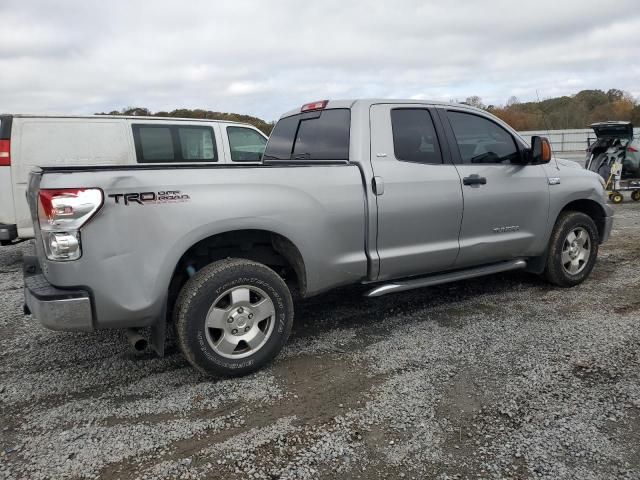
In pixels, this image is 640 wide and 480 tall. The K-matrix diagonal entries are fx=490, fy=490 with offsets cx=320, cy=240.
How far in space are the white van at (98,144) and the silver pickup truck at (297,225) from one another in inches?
119

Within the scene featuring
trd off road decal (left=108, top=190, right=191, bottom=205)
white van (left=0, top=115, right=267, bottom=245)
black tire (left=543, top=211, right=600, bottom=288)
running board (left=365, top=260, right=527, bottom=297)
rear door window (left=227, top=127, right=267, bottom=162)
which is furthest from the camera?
rear door window (left=227, top=127, right=267, bottom=162)

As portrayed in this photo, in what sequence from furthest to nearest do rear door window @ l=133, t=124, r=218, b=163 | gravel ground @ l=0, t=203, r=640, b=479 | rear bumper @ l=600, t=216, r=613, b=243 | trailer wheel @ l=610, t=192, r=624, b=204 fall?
trailer wheel @ l=610, t=192, r=624, b=204 → rear door window @ l=133, t=124, r=218, b=163 → rear bumper @ l=600, t=216, r=613, b=243 → gravel ground @ l=0, t=203, r=640, b=479

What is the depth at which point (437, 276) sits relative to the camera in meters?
4.29

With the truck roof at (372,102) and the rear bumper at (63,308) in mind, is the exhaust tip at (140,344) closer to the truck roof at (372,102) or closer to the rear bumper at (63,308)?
the rear bumper at (63,308)

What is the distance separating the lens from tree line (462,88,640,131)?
40.2m

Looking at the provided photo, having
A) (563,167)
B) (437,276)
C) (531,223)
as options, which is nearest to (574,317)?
(531,223)

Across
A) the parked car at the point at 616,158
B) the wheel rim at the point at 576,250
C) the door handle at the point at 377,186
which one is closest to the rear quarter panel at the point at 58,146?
the door handle at the point at 377,186

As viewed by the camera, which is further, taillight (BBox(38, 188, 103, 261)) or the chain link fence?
the chain link fence

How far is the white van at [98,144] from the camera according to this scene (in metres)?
6.29

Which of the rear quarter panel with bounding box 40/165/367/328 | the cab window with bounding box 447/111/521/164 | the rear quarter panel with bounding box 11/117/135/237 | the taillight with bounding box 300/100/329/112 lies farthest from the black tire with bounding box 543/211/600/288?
the rear quarter panel with bounding box 11/117/135/237

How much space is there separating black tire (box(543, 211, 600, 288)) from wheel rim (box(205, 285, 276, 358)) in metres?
3.16

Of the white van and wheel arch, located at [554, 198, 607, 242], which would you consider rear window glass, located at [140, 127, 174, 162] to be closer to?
the white van

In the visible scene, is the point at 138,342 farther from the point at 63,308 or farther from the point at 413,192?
the point at 413,192

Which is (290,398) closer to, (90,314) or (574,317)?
(90,314)
